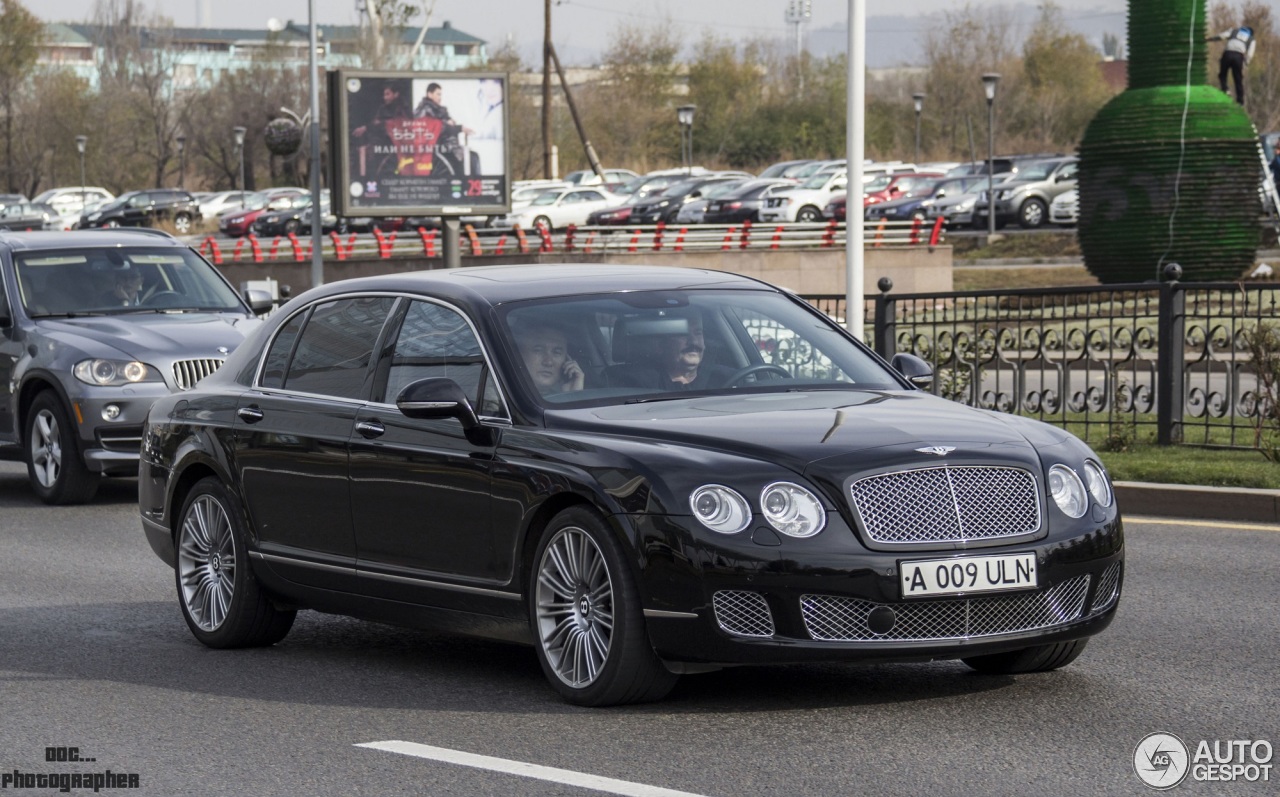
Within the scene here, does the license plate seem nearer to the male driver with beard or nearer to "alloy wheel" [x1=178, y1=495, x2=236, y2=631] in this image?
the male driver with beard

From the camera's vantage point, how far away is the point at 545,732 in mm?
6492

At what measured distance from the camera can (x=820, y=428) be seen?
672 cm

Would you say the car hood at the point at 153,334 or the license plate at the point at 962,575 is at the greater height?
the car hood at the point at 153,334

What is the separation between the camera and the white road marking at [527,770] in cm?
565

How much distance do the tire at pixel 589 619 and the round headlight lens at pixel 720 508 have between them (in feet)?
1.10

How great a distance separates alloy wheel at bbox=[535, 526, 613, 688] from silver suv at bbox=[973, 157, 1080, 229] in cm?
4229

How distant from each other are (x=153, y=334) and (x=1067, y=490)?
9080 mm

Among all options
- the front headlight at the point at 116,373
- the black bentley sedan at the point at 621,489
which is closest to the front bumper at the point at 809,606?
the black bentley sedan at the point at 621,489

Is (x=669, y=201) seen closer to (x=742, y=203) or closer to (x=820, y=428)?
(x=742, y=203)

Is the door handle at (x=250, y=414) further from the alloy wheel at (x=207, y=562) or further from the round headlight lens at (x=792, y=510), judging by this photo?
the round headlight lens at (x=792, y=510)

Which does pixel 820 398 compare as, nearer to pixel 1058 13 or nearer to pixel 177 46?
pixel 1058 13

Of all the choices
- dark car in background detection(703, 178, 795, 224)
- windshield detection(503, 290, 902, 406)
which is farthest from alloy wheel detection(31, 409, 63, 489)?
dark car in background detection(703, 178, 795, 224)

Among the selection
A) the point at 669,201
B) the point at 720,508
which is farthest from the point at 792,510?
the point at 669,201

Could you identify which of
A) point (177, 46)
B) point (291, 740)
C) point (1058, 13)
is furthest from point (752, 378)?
point (177, 46)
